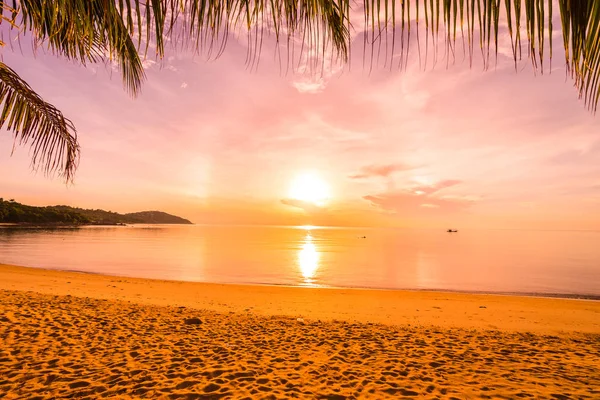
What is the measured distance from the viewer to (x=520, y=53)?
1023 millimetres

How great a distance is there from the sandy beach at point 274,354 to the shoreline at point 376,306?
192 mm

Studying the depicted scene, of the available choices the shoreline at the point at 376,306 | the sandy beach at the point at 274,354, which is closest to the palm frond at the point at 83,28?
the sandy beach at the point at 274,354

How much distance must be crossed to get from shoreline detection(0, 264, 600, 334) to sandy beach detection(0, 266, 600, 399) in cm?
19

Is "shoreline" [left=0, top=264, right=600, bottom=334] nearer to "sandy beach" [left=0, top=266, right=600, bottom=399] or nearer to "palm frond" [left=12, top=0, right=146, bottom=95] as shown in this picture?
"sandy beach" [left=0, top=266, right=600, bottom=399]

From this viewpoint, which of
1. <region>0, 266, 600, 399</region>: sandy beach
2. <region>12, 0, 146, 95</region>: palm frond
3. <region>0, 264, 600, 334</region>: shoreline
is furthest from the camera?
<region>0, 264, 600, 334</region>: shoreline

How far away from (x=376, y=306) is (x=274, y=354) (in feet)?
24.2

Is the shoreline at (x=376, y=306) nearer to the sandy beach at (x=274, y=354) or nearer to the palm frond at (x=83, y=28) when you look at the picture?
the sandy beach at (x=274, y=354)

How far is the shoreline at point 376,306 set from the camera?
9.59 m

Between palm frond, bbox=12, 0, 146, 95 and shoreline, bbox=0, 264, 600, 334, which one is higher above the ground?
palm frond, bbox=12, 0, 146, 95

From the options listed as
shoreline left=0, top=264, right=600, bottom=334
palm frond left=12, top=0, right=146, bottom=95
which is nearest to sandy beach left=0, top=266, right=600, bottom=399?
shoreline left=0, top=264, right=600, bottom=334

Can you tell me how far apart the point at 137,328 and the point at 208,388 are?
3471mm

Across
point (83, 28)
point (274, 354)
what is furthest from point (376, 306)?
point (83, 28)

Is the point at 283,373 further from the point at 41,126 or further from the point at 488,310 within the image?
the point at 488,310

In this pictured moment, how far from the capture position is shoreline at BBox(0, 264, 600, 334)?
31.4 feet
